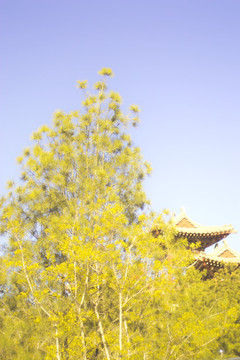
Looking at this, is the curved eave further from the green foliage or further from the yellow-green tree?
the yellow-green tree

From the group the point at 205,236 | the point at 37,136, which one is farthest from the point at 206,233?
the point at 37,136

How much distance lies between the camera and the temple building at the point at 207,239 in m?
13.5

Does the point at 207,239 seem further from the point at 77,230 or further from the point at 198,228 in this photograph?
the point at 77,230

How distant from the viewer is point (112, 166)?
8.40 metres

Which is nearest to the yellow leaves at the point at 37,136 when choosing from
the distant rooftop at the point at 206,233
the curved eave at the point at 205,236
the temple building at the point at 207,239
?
the temple building at the point at 207,239

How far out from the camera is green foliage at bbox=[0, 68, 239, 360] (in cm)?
558

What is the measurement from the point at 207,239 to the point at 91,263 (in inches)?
434

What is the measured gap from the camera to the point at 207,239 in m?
15.7

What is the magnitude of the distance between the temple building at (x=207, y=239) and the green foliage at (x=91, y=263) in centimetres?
383

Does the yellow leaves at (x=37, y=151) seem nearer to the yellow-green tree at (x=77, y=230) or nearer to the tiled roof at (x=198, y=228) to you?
the yellow-green tree at (x=77, y=230)

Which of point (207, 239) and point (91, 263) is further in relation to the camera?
point (207, 239)

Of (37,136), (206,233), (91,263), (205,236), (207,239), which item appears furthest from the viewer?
(207,239)

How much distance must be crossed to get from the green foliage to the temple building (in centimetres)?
383

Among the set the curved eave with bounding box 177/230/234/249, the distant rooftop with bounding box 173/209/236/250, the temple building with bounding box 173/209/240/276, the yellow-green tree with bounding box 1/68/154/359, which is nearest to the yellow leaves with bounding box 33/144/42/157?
the yellow-green tree with bounding box 1/68/154/359
